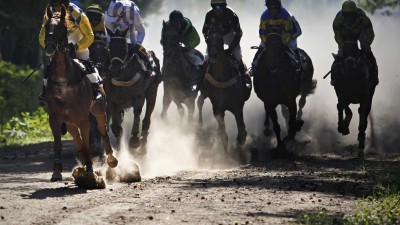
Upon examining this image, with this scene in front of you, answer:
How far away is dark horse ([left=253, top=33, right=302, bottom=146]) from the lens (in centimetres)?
2058

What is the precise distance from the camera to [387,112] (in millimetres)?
27625

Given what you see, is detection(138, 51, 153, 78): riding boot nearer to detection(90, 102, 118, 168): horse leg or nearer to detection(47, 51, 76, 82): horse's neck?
detection(90, 102, 118, 168): horse leg

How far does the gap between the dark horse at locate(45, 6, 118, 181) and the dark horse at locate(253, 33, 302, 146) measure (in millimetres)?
5579

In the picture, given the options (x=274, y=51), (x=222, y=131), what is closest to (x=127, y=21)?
(x=222, y=131)

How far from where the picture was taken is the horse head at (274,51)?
67.1 ft

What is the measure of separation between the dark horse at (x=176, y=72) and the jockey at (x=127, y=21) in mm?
4113

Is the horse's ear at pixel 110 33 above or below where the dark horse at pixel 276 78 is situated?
above

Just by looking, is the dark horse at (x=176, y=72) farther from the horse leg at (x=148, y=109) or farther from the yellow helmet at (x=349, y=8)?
the yellow helmet at (x=349, y=8)

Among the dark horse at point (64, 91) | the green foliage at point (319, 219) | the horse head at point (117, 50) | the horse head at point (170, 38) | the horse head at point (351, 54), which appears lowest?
the green foliage at point (319, 219)

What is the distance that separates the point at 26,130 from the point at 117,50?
940 cm

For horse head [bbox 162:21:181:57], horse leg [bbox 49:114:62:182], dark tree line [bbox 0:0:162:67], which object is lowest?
horse leg [bbox 49:114:62:182]

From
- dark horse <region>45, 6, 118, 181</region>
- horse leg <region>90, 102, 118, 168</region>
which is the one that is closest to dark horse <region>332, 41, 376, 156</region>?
horse leg <region>90, 102, 118, 168</region>

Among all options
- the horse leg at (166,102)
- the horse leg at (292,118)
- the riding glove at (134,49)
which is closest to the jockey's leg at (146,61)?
the riding glove at (134,49)

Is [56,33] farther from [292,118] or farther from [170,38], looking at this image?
[170,38]
